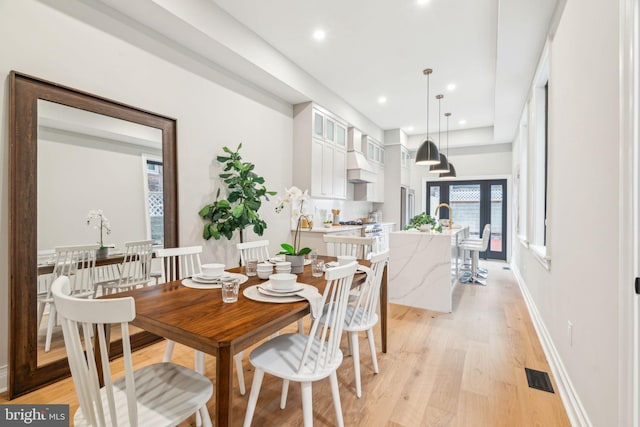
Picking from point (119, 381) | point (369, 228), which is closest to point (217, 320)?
point (119, 381)

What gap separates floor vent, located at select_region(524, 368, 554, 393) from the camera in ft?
6.79

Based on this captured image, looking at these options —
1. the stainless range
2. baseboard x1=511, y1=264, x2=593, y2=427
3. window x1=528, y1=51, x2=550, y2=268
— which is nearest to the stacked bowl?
baseboard x1=511, y1=264, x2=593, y2=427

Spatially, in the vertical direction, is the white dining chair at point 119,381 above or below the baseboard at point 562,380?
above

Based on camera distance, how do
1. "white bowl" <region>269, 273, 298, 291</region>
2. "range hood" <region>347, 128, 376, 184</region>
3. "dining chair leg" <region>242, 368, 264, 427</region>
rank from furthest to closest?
"range hood" <region>347, 128, 376, 184</region>, "white bowl" <region>269, 273, 298, 291</region>, "dining chair leg" <region>242, 368, 264, 427</region>

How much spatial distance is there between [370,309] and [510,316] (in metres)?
2.29

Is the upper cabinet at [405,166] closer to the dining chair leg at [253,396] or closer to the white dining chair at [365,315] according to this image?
the white dining chair at [365,315]

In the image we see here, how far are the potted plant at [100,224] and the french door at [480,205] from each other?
6.91m

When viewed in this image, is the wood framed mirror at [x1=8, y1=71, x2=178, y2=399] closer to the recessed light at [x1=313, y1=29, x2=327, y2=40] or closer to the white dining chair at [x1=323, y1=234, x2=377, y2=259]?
the white dining chair at [x1=323, y1=234, x2=377, y2=259]

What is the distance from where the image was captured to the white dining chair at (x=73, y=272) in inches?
83.0

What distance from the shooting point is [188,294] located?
1.67 m

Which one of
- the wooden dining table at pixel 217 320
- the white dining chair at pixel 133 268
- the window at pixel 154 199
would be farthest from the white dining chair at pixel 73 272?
the wooden dining table at pixel 217 320

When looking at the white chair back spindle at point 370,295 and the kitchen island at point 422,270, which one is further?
the kitchen island at point 422,270

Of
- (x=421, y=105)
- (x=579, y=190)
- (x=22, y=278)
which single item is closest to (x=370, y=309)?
(x=579, y=190)

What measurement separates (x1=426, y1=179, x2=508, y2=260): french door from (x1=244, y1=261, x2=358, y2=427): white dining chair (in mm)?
6541
